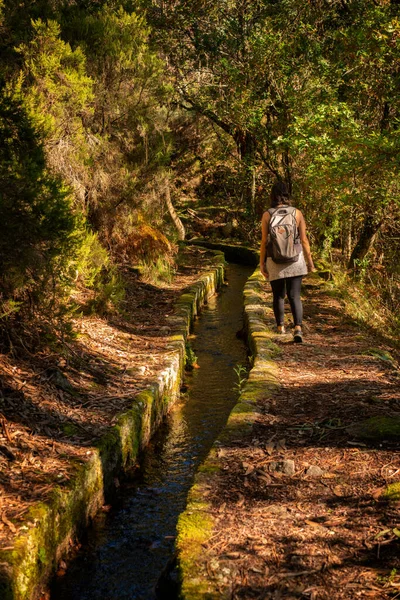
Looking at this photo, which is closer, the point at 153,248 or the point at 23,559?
the point at 23,559

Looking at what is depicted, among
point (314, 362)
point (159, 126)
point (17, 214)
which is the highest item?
point (159, 126)

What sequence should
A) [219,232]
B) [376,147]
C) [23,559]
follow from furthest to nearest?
[219,232]
[376,147]
[23,559]

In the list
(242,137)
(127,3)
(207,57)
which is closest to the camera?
(127,3)

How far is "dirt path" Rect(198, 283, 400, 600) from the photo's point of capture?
270 centimetres

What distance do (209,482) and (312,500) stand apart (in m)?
0.67

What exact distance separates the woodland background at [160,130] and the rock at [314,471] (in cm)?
268

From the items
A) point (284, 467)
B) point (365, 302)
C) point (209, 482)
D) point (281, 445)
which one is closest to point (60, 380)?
point (209, 482)

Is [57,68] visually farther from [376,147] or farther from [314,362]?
[314,362]

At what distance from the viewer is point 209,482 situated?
3.73 metres

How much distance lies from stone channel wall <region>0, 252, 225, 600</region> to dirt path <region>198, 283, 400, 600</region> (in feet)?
3.14

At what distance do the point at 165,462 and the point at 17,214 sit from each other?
2487 mm

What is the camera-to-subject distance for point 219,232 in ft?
65.7

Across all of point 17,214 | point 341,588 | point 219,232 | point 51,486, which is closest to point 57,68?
point 17,214

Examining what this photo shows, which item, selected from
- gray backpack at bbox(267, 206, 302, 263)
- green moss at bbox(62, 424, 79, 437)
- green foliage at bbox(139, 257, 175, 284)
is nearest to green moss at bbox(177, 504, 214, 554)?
green moss at bbox(62, 424, 79, 437)
